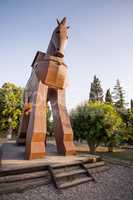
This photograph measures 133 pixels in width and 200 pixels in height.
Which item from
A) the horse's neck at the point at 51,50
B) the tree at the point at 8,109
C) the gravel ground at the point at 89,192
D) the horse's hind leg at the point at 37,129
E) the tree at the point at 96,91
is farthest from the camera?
the tree at the point at 96,91

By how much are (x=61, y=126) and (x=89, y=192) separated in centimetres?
349

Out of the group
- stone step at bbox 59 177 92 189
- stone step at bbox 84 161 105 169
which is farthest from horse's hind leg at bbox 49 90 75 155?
stone step at bbox 59 177 92 189

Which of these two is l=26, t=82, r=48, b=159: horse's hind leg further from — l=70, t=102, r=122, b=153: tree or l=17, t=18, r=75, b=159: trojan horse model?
l=70, t=102, r=122, b=153: tree

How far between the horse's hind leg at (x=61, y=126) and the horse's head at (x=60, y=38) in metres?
2.25

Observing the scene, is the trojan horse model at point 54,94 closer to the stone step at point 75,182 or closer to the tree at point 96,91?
the stone step at point 75,182

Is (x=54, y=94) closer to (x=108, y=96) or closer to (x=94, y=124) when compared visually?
(x=94, y=124)

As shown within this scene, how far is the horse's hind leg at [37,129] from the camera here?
243 inches

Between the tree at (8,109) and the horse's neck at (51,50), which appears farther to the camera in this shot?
the tree at (8,109)

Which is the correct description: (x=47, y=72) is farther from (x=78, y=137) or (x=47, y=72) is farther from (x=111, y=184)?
(x=78, y=137)

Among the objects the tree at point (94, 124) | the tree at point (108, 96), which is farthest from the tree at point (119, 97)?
the tree at point (94, 124)

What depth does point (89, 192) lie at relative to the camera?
4254 mm

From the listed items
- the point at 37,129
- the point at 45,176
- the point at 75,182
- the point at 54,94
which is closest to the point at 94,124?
the point at 54,94

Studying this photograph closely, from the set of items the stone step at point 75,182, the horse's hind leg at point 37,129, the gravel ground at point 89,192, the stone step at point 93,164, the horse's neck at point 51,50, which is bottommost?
the gravel ground at point 89,192

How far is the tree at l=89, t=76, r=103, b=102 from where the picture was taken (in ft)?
135
